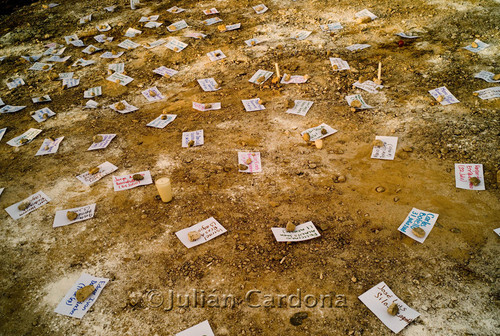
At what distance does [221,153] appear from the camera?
3.52 metres

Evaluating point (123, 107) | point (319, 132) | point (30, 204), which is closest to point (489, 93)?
point (319, 132)

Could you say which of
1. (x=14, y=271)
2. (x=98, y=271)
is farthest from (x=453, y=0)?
(x=14, y=271)

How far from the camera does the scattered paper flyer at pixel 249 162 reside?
328cm

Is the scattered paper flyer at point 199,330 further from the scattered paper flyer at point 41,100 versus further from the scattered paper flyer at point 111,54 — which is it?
the scattered paper flyer at point 111,54

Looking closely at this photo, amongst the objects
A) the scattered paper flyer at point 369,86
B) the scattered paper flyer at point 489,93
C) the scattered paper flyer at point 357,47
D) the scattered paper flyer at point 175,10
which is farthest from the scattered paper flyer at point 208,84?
the scattered paper flyer at point 489,93

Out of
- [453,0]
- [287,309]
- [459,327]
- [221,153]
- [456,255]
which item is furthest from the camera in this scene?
[453,0]

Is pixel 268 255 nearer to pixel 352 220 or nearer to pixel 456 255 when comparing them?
pixel 352 220

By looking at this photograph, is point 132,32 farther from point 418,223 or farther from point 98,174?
point 418,223

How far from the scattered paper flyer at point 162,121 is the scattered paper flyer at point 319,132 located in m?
1.68

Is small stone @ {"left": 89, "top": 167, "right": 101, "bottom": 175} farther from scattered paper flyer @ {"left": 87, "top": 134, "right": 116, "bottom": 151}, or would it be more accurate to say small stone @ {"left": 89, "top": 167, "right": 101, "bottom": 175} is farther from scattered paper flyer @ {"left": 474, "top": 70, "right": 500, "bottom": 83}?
scattered paper flyer @ {"left": 474, "top": 70, "right": 500, "bottom": 83}

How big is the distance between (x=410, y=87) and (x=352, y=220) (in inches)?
91.0

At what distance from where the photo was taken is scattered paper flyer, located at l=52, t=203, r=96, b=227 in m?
2.94

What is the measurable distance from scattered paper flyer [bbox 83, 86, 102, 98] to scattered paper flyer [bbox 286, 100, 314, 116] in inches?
112

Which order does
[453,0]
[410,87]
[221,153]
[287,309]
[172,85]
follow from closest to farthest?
1. [287,309]
2. [221,153]
3. [410,87]
4. [172,85]
5. [453,0]
